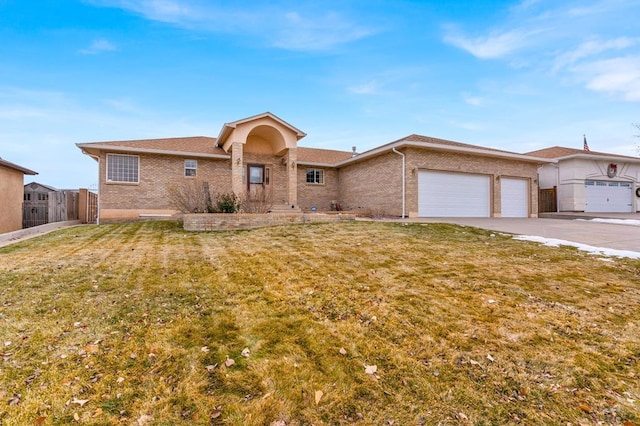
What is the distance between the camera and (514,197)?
1741cm

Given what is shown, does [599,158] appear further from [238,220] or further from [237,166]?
[238,220]

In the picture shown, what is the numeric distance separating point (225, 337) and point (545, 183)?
2492 cm

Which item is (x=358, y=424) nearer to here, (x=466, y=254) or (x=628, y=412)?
(x=628, y=412)

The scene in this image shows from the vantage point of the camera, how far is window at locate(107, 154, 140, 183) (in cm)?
1506

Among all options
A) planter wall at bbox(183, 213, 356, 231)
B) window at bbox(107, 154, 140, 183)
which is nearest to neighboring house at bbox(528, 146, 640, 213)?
planter wall at bbox(183, 213, 356, 231)

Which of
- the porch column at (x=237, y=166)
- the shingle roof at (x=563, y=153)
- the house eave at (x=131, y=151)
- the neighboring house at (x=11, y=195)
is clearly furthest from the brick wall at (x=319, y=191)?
the shingle roof at (x=563, y=153)

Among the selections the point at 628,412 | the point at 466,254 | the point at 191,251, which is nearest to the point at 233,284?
the point at 191,251

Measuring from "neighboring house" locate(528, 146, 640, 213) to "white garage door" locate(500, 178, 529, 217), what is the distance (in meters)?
3.21

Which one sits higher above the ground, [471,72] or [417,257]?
[471,72]

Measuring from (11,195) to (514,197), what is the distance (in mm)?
25174

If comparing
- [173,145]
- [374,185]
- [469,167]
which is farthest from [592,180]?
[173,145]

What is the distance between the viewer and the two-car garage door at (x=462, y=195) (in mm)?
15102

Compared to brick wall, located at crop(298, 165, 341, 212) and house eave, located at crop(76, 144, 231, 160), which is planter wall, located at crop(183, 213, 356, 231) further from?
brick wall, located at crop(298, 165, 341, 212)

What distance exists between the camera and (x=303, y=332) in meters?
3.22
